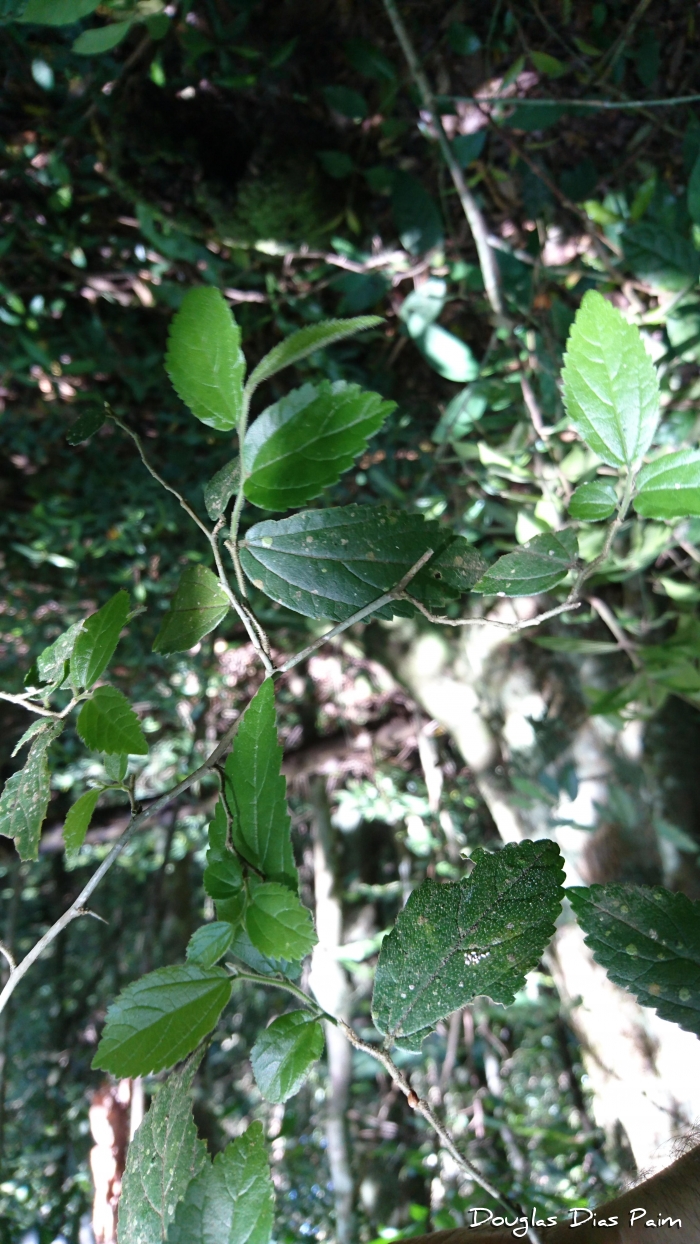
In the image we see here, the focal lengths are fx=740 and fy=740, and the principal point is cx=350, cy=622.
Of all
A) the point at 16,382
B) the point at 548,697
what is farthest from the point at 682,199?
the point at 16,382

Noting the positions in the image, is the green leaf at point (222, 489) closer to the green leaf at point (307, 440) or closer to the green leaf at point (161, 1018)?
the green leaf at point (307, 440)

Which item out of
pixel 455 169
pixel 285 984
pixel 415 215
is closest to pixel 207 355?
pixel 285 984

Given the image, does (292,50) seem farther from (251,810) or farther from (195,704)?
(195,704)

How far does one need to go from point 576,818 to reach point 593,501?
771 millimetres

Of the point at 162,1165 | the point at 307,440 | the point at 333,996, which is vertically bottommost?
the point at 333,996

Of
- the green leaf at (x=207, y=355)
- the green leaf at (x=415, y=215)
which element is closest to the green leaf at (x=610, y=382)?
the green leaf at (x=207, y=355)

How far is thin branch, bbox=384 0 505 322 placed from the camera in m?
0.72

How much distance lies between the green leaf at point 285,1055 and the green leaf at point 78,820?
13 centimetres

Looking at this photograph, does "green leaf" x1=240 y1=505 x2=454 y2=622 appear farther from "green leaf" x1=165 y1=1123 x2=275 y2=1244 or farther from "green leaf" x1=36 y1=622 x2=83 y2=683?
"green leaf" x1=165 y1=1123 x2=275 y2=1244

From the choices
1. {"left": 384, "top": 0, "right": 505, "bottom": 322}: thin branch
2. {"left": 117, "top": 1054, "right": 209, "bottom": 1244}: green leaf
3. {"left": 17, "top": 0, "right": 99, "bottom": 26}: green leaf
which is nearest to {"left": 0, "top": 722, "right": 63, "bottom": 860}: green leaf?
{"left": 117, "top": 1054, "right": 209, "bottom": 1244}: green leaf

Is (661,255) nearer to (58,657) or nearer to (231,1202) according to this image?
(58,657)

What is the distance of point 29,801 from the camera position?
344mm

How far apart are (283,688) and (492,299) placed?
3.38 feet

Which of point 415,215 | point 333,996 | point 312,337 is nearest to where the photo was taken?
point 312,337
